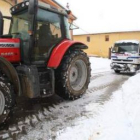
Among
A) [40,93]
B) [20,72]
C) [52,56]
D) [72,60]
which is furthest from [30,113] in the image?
[72,60]

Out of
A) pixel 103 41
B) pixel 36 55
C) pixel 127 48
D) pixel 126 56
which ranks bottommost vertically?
pixel 126 56

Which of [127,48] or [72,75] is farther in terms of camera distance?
[127,48]

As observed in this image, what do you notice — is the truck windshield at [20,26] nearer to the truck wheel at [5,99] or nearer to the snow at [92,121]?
the truck wheel at [5,99]

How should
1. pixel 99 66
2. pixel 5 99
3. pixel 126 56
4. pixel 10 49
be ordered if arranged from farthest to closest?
pixel 99 66
pixel 126 56
pixel 10 49
pixel 5 99

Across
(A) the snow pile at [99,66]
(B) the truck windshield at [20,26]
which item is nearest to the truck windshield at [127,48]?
(A) the snow pile at [99,66]

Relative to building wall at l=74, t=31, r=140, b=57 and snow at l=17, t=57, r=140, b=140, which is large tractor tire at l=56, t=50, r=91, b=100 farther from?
building wall at l=74, t=31, r=140, b=57

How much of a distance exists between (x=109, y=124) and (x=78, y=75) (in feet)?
7.62

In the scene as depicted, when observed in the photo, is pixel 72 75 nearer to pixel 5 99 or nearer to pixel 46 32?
pixel 46 32

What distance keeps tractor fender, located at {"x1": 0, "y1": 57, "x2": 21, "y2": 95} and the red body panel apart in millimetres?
447

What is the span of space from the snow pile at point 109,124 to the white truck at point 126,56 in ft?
20.6

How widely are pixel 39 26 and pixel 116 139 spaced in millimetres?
2728

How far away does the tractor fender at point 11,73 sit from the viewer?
3.56m

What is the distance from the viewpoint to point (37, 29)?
432 centimetres

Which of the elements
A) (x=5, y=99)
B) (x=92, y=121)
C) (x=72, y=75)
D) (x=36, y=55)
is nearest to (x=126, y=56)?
(x=72, y=75)
